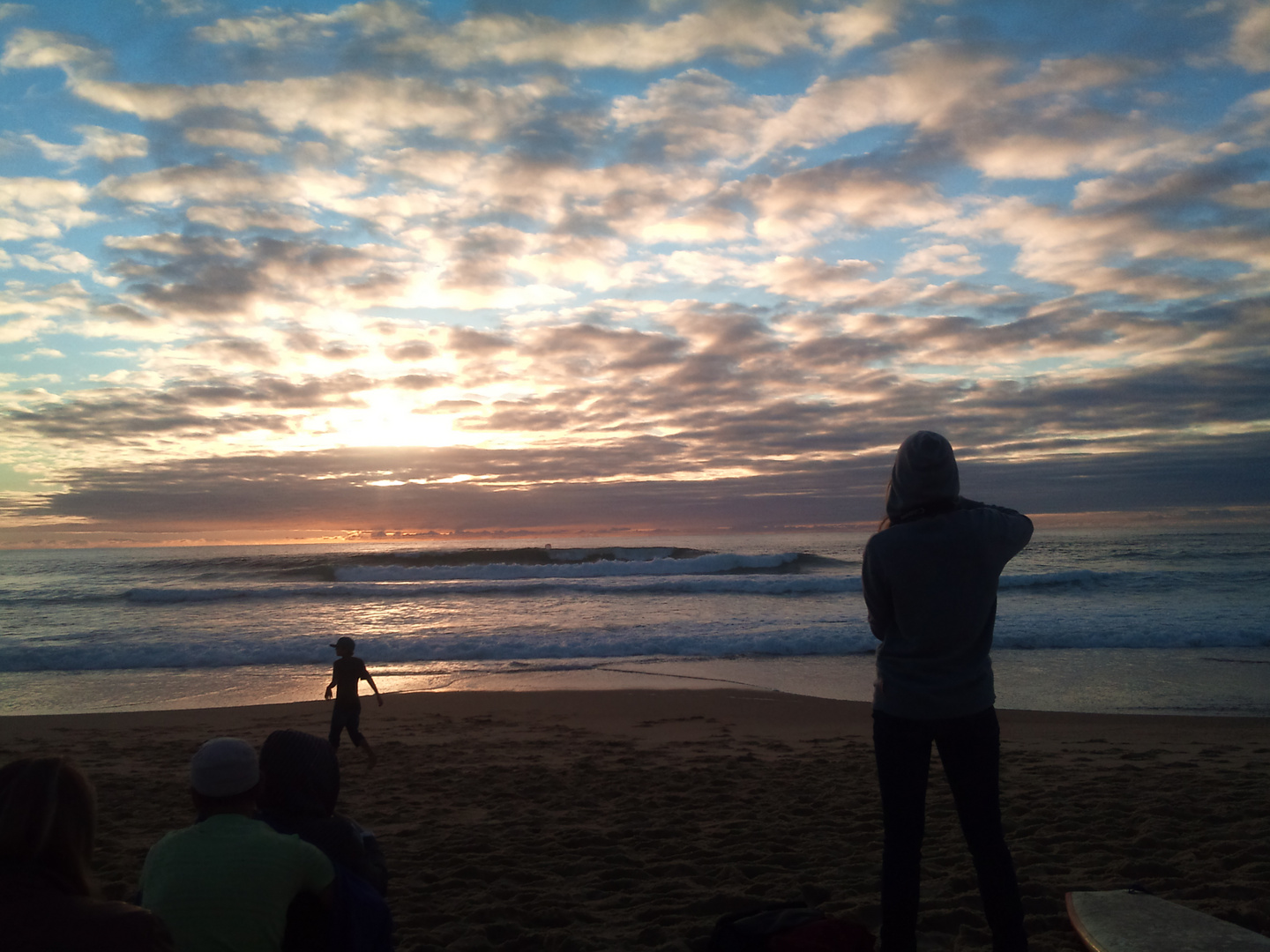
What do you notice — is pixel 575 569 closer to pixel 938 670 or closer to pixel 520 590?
pixel 520 590

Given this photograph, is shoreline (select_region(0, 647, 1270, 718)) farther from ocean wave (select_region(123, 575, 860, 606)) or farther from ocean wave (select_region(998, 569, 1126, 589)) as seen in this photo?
ocean wave (select_region(998, 569, 1126, 589))

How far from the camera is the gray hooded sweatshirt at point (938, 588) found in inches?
98.6

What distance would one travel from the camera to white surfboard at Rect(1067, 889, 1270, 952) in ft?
9.41

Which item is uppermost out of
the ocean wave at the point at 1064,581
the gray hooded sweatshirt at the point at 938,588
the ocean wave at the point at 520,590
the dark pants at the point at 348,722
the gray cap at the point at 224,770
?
the gray hooded sweatshirt at the point at 938,588

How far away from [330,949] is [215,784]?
565 millimetres

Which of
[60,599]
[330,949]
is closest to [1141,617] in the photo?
[330,949]

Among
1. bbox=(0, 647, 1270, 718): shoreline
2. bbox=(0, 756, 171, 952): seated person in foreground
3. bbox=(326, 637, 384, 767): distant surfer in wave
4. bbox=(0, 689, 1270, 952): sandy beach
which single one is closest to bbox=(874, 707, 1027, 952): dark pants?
bbox=(0, 689, 1270, 952): sandy beach

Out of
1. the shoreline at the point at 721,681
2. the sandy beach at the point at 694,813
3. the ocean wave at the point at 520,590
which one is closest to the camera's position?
the sandy beach at the point at 694,813

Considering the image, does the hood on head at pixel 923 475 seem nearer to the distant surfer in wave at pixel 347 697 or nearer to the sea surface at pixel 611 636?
the distant surfer in wave at pixel 347 697

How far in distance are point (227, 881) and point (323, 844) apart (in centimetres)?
33

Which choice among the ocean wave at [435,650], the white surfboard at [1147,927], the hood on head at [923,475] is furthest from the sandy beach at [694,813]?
the ocean wave at [435,650]

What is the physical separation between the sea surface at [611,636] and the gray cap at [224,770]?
383 inches

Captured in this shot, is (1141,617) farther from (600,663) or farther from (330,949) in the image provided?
(330,949)

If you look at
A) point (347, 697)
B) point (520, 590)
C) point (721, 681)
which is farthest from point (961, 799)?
point (520, 590)
